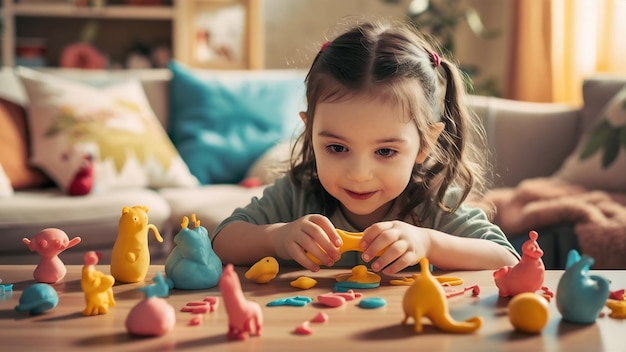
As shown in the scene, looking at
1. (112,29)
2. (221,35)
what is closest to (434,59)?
(221,35)

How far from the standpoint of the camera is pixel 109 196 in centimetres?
252

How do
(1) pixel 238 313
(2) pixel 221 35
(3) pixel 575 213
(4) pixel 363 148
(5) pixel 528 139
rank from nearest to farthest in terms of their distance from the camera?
(1) pixel 238 313, (4) pixel 363 148, (3) pixel 575 213, (5) pixel 528 139, (2) pixel 221 35

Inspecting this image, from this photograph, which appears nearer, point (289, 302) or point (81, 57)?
point (289, 302)

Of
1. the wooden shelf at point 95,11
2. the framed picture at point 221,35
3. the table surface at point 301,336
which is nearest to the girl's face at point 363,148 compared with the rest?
the table surface at point 301,336

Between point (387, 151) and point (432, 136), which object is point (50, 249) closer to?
point (387, 151)

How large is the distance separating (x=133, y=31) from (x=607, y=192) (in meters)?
3.07

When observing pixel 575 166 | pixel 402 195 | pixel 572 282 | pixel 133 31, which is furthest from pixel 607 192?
pixel 133 31

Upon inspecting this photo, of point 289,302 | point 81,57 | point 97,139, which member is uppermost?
point 81,57

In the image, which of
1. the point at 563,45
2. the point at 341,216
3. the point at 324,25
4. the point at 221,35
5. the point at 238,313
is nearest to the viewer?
the point at 238,313

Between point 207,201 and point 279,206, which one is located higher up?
point 279,206

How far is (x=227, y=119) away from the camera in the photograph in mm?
3064

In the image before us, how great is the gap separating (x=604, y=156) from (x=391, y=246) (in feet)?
5.87

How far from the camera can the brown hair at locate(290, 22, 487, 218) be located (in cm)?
111

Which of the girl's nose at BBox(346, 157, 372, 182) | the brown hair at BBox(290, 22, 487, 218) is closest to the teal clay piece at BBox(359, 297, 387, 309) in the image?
the girl's nose at BBox(346, 157, 372, 182)
